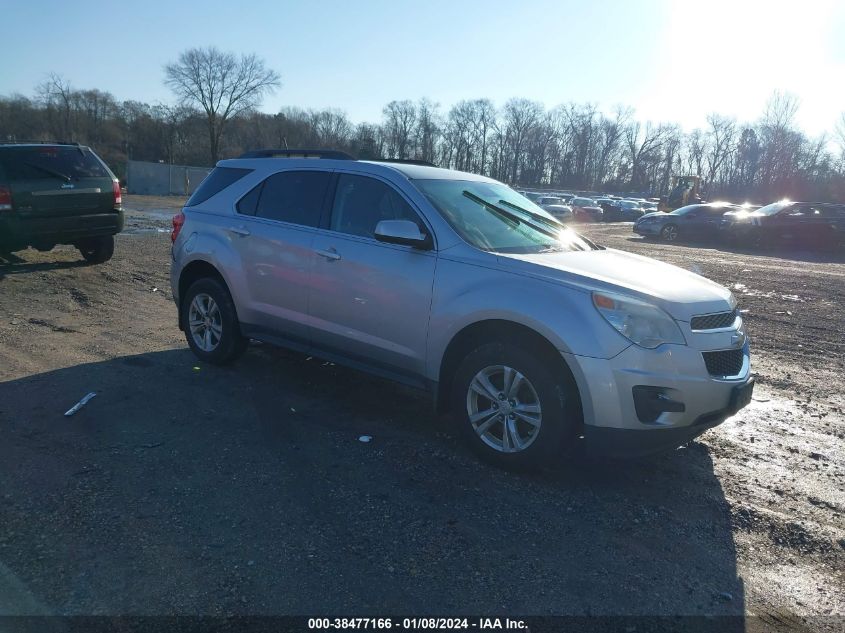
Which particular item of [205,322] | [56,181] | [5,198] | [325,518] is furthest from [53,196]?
[325,518]

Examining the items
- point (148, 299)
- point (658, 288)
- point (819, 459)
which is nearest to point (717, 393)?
point (658, 288)

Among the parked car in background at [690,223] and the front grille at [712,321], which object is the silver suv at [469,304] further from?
the parked car in background at [690,223]

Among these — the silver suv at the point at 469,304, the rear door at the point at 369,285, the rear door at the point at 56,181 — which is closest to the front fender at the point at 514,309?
the silver suv at the point at 469,304

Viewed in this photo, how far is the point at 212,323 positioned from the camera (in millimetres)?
6102

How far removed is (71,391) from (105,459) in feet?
4.95

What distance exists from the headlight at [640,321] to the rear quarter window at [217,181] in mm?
3633

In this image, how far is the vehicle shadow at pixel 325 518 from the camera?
2941 mm

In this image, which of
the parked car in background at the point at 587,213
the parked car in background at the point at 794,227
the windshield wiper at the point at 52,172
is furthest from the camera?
the parked car in background at the point at 587,213

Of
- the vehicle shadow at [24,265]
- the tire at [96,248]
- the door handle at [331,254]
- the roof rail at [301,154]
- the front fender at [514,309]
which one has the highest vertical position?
the roof rail at [301,154]

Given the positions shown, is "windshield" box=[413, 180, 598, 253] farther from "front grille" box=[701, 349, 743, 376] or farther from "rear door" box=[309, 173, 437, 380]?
"front grille" box=[701, 349, 743, 376]

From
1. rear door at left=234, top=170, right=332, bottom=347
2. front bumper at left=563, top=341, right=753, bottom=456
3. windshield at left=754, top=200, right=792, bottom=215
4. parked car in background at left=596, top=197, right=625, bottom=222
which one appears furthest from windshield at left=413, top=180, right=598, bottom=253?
parked car in background at left=596, top=197, right=625, bottom=222

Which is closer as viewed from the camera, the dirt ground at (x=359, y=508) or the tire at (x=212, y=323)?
the dirt ground at (x=359, y=508)

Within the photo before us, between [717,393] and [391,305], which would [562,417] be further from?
[391,305]

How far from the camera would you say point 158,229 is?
19281mm
